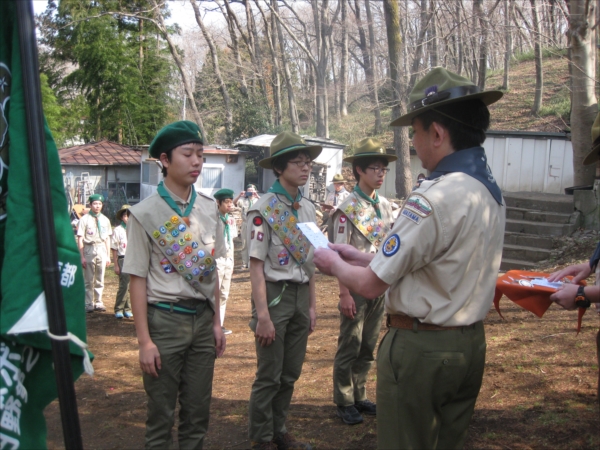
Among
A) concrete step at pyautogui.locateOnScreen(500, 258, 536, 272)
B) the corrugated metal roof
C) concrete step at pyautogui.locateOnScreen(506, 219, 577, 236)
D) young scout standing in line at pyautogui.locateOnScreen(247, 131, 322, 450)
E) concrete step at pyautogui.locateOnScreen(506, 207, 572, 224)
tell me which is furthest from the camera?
the corrugated metal roof

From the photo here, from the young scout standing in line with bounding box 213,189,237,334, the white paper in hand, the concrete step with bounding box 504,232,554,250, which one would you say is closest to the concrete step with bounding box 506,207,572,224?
the concrete step with bounding box 504,232,554,250

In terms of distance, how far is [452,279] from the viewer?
2.26 m

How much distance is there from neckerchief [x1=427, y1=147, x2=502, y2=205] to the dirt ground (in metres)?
2.25

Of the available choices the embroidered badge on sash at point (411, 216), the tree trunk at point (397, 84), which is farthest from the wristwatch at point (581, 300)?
the tree trunk at point (397, 84)

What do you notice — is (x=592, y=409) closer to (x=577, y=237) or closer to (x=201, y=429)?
(x=201, y=429)

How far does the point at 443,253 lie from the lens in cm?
226

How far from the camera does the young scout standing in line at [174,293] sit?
3.11 m

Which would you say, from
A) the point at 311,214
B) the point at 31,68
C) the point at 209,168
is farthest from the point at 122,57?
the point at 31,68

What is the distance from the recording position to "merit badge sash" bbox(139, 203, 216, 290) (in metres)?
3.18

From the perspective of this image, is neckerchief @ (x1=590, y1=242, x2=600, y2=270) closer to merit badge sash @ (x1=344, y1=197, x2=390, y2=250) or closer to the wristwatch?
the wristwatch

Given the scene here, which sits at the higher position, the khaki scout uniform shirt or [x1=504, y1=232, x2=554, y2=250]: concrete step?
the khaki scout uniform shirt

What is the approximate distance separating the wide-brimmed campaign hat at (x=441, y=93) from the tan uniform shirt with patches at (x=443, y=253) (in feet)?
1.03

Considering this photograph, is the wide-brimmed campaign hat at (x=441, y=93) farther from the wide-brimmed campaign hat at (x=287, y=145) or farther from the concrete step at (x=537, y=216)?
the concrete step at (x=537, y=216)

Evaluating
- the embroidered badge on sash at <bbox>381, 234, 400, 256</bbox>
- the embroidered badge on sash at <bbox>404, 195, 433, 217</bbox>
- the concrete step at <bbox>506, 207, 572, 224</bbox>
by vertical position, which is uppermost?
the embroidered badge on sash at <bbox>404, 195, 433, 217</bbox>
